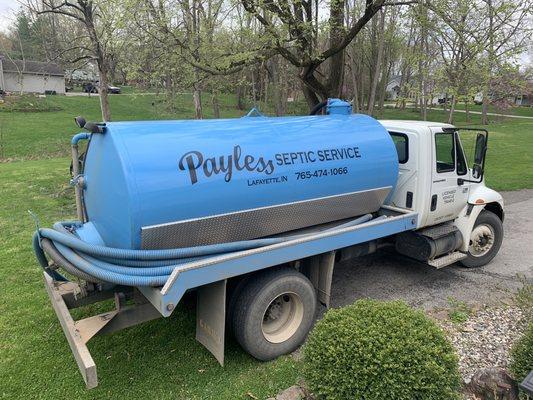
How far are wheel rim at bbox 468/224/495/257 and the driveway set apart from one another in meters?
0.29

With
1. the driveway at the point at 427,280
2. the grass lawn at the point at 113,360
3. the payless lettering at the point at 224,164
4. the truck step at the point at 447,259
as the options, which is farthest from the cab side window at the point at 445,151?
the grass lawn at the point at 113,360

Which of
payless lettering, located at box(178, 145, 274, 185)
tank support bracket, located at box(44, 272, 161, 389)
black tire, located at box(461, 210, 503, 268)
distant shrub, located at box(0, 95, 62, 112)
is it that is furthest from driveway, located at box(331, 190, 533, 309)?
distant shrub, located at box(0, 95, 62, 112)

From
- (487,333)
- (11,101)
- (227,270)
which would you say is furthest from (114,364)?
(11,101)

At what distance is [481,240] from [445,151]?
71.9 inches

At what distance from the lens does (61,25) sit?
27.7 m

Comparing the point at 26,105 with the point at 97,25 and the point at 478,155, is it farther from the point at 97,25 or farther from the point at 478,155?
the point at 478,155

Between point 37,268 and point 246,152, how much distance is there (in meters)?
4.24

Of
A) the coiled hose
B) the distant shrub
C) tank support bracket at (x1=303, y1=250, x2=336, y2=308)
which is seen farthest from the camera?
the distant shrub

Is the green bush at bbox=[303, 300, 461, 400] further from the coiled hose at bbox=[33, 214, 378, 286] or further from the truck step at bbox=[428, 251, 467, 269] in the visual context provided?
the truck step at bbox=[428, 251, 467, 269]

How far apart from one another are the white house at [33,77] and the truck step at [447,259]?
56021 mm

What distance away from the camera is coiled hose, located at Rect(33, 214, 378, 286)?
11.8 feet

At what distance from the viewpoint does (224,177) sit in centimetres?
414

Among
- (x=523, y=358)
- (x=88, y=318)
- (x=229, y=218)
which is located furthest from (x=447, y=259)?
(x=88, y=318)

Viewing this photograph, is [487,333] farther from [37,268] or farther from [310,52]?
[310,52]
